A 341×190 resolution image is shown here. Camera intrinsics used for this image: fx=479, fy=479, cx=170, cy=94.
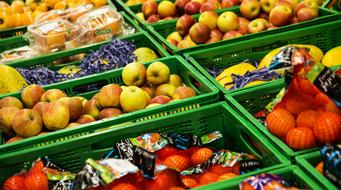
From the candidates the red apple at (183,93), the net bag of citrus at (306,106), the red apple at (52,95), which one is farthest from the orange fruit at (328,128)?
the red apple at (52,95)

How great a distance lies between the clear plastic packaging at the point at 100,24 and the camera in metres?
3.64

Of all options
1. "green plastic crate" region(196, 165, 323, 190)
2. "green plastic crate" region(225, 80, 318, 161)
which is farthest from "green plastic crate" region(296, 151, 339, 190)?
"green plastic crate" region(225, 80, 318, 161)

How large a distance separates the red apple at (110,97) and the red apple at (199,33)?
971 mm

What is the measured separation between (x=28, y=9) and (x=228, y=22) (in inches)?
90.9

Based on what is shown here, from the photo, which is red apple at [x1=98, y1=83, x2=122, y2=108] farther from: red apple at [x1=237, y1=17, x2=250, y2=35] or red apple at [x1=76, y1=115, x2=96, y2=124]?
red apple at [x1=237, y1=17, x2=250, y2=35]

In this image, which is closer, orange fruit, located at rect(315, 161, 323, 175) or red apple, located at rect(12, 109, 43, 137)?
orange fruit, located at rect(315, 161, 323, 175)

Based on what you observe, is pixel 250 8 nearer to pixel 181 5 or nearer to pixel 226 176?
pixel 181 5

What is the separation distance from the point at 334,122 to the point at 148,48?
1879mm

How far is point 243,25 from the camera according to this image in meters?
3.53

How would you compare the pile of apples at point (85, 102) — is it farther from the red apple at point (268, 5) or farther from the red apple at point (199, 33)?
the red apple at point (268, 5)

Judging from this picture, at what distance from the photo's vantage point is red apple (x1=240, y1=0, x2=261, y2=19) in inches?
143

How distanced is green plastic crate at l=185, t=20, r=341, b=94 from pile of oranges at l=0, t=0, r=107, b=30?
1832 millimetres

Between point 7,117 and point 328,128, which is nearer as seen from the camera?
point 328,128

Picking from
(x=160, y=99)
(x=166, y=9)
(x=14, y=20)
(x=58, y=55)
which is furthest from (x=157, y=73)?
(x=14, y=20)
